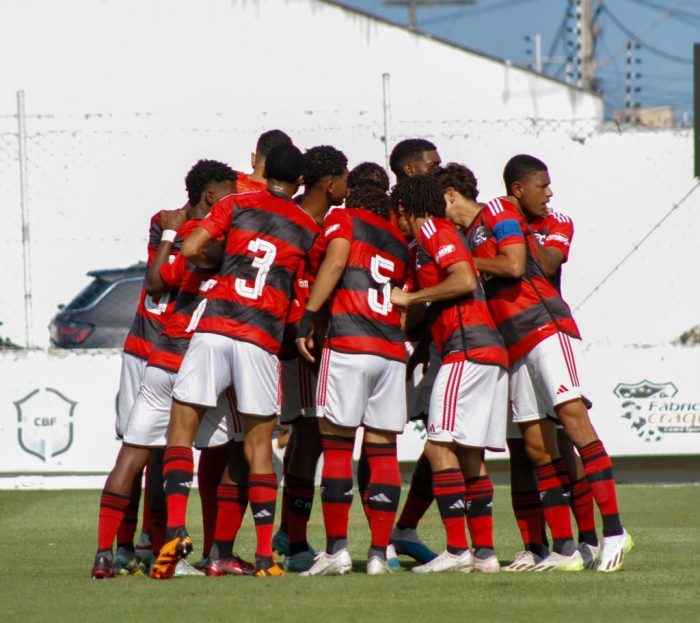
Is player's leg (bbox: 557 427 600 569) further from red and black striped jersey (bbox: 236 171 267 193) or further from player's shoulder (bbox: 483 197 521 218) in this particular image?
red and black striped jersey (bbox: 236 171 267 193)

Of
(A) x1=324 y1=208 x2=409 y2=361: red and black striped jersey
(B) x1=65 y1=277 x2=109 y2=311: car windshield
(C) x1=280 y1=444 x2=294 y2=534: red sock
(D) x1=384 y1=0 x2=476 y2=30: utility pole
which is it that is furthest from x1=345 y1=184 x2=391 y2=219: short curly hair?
(D) x1=384 y1=0 x2=476 y2=30: utility pole

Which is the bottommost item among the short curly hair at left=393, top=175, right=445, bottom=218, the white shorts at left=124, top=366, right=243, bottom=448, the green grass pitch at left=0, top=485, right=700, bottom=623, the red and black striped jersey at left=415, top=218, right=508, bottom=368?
the green grass pitch at left=0, top=485, right=700, bottom=623

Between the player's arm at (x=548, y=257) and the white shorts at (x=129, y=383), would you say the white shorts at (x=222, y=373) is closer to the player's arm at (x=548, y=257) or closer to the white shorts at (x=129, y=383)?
the white shorts at (x=129, y=383)

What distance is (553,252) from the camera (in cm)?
720

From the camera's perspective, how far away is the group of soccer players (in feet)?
21.7

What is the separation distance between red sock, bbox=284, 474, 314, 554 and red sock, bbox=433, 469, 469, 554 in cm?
80

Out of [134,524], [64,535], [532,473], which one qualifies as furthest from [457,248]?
[64,535]

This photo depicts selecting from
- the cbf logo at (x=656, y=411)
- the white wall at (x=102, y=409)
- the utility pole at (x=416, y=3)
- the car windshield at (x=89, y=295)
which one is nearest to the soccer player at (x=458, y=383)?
the white wall at (x=102, y=409)

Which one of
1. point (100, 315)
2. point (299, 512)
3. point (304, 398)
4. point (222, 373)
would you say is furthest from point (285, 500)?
point (100, 315)

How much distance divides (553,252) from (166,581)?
8.82 feet

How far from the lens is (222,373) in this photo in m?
6.59

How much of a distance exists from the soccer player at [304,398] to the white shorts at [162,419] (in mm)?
509

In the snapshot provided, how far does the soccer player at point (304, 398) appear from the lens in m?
7.07

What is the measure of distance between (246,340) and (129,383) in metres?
1.04
